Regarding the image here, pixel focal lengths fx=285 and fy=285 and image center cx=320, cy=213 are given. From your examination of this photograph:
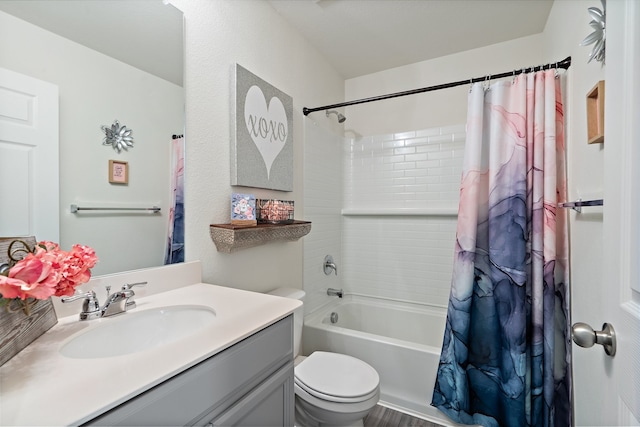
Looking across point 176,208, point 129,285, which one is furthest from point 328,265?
point 129,285

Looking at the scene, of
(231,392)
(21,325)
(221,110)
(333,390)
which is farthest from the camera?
(221,110)

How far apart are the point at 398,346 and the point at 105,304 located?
1.51 m

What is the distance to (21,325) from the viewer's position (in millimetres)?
665

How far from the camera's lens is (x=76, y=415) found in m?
0.47

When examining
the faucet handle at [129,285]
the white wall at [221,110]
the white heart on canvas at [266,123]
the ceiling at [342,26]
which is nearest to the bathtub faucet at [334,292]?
the white wall at [221,110]

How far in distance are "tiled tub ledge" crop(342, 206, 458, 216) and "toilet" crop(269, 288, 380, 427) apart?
1303mm

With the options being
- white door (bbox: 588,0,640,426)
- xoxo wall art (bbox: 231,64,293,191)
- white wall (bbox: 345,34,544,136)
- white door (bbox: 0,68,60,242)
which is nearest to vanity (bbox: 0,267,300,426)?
white door (bbox: 0,68,60,242)

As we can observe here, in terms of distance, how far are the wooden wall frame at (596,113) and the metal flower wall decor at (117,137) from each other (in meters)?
1.65

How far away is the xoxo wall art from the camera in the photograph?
4.92 feet

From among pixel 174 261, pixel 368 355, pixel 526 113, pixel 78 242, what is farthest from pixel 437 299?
pixel 78 242

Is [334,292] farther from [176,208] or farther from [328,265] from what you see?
[176,208]

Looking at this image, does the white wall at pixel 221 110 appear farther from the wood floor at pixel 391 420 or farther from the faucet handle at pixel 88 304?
the wood floor at pixel 391 420

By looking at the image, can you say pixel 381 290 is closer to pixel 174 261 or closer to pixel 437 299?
pixel 437 299

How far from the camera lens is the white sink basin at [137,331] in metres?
0.80
